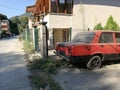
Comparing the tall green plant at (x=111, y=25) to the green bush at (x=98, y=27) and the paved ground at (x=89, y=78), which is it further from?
the paved ground at (x=89, y=78)

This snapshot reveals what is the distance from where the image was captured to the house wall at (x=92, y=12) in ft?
64.1

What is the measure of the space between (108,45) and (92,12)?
885cm

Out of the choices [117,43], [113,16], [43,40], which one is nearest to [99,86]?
[117,43]

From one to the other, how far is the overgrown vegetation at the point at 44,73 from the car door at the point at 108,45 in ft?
6.78

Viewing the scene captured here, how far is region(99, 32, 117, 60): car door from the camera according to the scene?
37.1 ft

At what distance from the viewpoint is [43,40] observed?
13.7m

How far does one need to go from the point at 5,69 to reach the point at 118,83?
5.35 meters

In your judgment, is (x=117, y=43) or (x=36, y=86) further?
(x=117, y=43)

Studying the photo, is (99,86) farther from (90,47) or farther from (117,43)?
(117,43)

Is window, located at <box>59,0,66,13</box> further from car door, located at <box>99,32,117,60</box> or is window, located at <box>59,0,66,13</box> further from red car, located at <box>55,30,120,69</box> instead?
car door, located at <box>99,32,117,60</box>

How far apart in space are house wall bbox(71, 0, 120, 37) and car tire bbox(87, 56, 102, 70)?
8.58 m

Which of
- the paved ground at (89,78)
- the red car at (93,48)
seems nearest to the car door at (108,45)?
the red car at (93,48)

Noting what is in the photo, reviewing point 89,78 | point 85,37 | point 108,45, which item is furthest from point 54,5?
point 89,78

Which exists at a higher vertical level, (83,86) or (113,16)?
(113,16)
